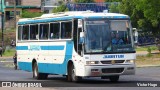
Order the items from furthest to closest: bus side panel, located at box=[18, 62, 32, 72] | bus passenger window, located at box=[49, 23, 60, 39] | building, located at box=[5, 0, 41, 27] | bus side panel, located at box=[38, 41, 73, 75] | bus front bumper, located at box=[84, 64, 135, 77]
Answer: building, located at box=[5, 0, 41, 27] < bus side panel, located at box=[18, 62, 32, 72] < bus passenger window, located at box=[49, 23, 60, 39] < bus side panel, located at box=[38, 41, 73, 75] < bus front bumper, located at box=[84, 64, 135, 77]

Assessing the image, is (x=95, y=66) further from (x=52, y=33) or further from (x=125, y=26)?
(x=52, y=33)

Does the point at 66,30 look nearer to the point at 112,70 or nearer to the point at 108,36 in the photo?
the point at 108,36

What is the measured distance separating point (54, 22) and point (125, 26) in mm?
3925

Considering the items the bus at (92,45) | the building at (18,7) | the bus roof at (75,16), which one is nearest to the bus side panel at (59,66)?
the bus at (92,45)

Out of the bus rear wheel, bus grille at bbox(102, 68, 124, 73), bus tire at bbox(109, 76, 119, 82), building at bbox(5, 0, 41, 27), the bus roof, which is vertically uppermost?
the bus roof

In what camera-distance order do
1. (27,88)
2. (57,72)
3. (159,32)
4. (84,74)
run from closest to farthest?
(27,88)
(84,74)
(57,72)
(159,32)

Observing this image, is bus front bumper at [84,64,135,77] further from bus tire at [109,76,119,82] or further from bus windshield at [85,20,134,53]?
bus tire at [109,76,119,82]

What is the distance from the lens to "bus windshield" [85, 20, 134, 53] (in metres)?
23.4

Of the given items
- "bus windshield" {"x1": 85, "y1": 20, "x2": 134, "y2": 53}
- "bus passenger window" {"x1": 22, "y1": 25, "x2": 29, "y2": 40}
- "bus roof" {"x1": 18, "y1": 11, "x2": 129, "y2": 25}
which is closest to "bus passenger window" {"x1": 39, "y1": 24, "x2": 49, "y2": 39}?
"bus roof" {"x1": 18, "y1": 11, "x2": 129, "y2": 25}

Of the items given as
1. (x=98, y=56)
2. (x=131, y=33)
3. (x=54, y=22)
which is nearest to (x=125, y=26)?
(x=131, y=33)

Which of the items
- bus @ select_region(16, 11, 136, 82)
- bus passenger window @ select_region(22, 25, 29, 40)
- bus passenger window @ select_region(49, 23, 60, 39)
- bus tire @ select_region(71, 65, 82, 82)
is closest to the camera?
bus @ select_region(16, 11, 136, 82)

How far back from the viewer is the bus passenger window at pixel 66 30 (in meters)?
24.8

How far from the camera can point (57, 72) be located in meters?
26.1

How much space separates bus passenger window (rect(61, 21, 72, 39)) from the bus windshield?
1.35m
